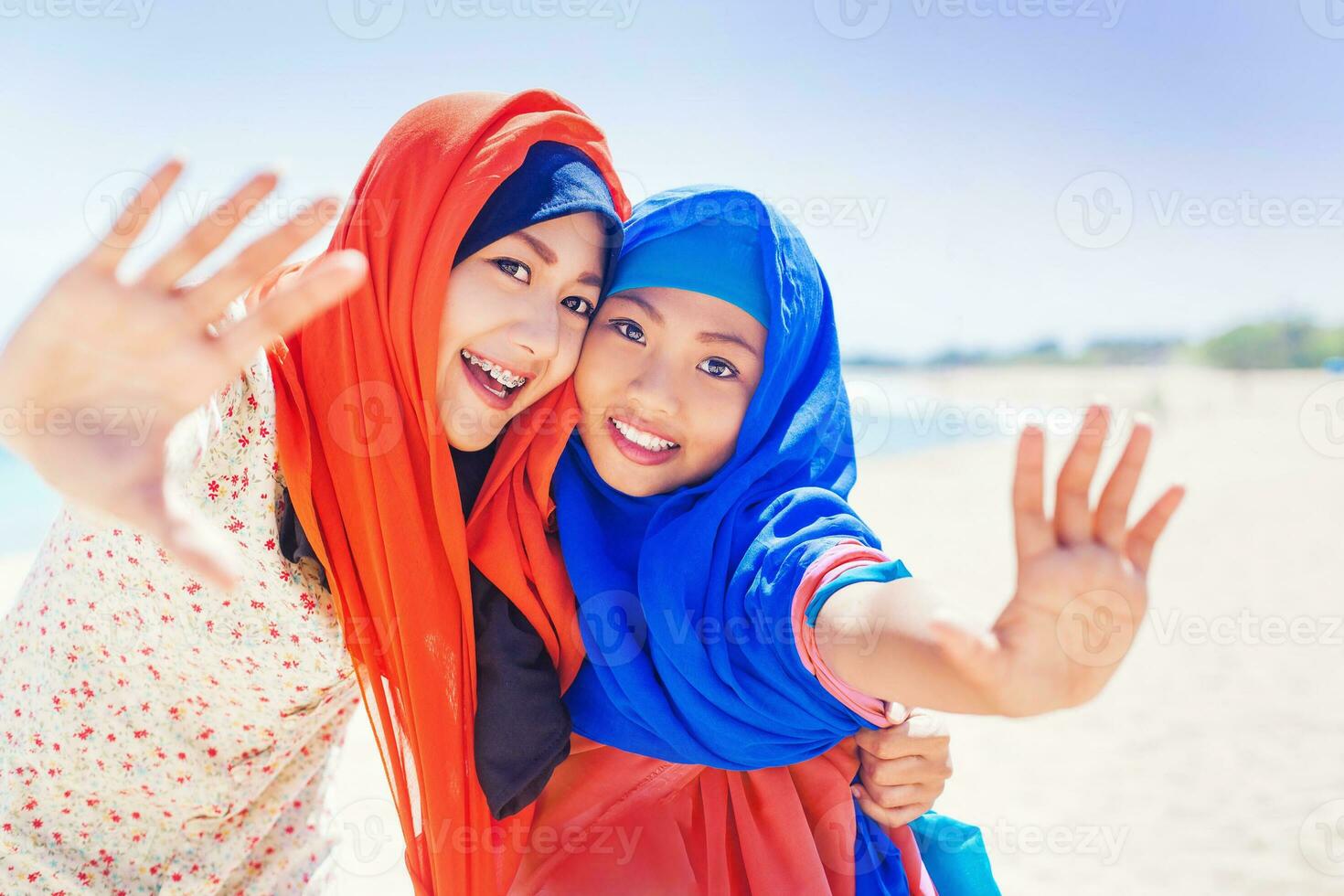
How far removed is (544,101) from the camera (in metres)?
2.40

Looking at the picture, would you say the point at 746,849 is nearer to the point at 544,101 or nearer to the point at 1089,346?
the point at 544,101

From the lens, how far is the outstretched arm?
4.26 feet

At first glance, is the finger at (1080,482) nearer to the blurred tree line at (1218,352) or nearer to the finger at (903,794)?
the finger at (903,794)

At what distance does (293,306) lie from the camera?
1.28m

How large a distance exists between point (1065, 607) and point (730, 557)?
863 millimetres

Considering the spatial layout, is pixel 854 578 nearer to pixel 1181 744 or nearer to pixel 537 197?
pixel 537 197

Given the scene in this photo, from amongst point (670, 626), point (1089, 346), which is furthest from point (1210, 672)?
point (1089, 346)

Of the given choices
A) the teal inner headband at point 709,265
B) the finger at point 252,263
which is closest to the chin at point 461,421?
the teal inner headband at point 709,265

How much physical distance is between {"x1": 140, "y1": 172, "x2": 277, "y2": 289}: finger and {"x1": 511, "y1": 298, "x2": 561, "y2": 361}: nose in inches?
35.2

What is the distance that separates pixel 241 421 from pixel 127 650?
0.65 meters

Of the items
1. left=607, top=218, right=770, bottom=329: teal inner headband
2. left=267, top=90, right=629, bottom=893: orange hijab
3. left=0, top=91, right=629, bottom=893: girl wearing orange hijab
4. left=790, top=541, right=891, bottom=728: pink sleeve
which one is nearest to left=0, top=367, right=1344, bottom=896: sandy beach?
left=790, top=541, right=891, bottom=728: pink sleeve

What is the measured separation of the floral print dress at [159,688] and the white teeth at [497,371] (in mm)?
519

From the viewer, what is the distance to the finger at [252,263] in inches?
50.8

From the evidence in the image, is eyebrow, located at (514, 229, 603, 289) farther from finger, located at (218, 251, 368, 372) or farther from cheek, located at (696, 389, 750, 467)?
finger, located at (218, 251, 368, 372)
